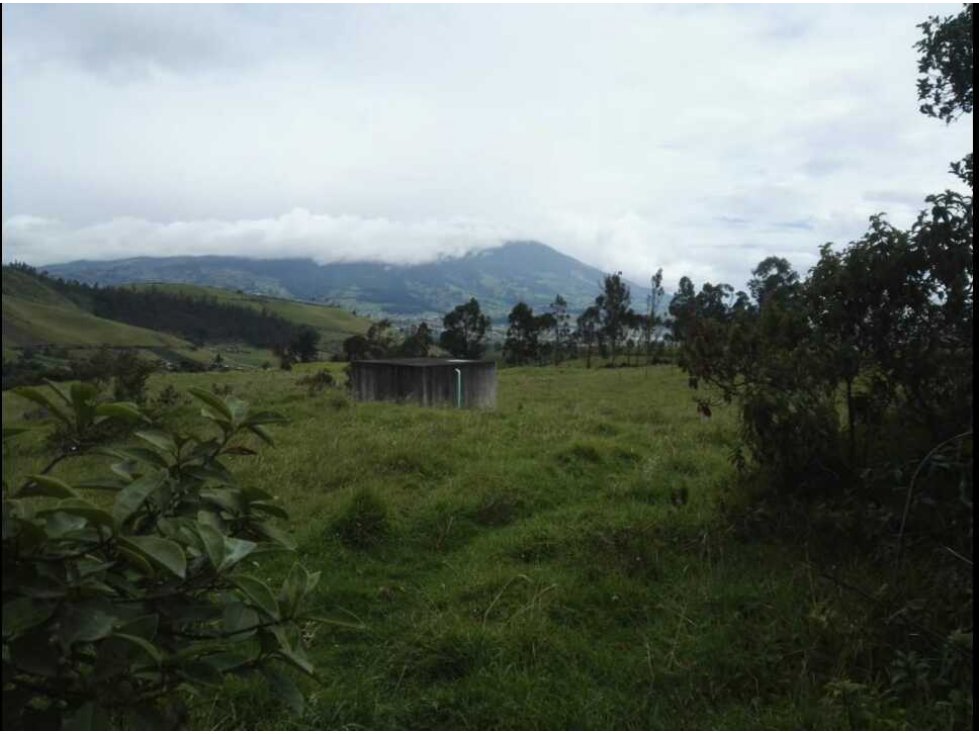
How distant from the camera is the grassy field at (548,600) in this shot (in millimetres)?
3561

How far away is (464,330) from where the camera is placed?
209 ft

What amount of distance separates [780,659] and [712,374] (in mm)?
2550

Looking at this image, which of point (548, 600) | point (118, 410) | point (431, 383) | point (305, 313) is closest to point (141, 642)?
point (118, 410)

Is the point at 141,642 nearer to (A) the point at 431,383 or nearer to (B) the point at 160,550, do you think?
(B) the point at 160,550

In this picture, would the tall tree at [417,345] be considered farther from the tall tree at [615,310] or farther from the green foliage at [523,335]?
the tall tree at [615,310]

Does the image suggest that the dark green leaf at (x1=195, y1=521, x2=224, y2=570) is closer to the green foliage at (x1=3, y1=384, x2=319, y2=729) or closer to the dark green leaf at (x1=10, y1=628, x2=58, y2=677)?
the green foliage at (x1=3, y1=384, x2=319, y2=729)

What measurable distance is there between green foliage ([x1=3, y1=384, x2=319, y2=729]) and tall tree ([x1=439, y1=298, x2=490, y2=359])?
6024 cm

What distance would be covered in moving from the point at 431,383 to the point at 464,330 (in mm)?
47048

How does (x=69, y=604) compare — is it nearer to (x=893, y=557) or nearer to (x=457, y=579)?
(x=457, y=579)

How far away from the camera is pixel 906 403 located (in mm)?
5527

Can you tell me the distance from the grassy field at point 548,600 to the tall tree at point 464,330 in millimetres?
53841

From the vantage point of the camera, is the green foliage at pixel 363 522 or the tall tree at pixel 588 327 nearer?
the green foliage at pixel 363 522

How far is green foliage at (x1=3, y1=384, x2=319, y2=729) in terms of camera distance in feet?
5.24

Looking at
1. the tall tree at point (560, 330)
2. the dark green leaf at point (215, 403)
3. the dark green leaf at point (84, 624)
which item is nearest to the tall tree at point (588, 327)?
the tall tree at point (560, 330)
